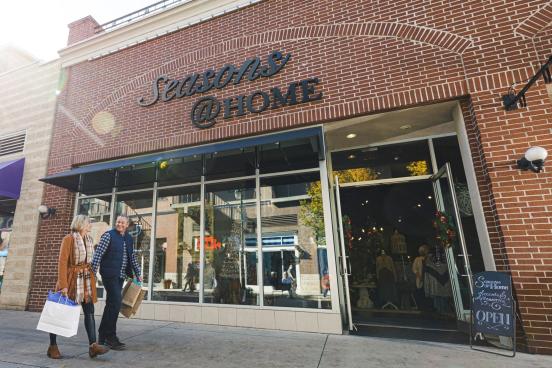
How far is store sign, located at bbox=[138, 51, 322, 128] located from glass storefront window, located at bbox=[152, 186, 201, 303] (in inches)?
69.2

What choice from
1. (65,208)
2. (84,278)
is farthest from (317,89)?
(65,208)

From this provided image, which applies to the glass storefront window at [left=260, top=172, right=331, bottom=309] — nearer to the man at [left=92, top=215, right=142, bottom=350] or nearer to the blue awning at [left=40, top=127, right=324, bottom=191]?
the blue awning at [left=40, top=127, right=324, bottom=191]

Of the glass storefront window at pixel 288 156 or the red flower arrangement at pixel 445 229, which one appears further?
the glass storefront window at pixel 288 156

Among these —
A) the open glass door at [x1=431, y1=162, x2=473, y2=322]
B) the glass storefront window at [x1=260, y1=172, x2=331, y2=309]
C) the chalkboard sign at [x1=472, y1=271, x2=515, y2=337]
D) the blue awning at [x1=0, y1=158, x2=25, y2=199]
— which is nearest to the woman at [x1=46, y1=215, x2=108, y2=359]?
the glass storefront window at [x1=260, y1=172, x2=331, y2=309]

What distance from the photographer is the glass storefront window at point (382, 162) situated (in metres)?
6.32

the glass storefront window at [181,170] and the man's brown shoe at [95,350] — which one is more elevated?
the glass storefront window at [181,170]

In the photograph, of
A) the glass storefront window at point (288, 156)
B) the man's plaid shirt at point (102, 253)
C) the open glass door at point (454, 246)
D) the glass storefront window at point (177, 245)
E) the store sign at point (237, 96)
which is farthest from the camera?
the glass storefront window at point (177, 245)

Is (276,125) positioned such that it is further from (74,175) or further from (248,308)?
(74,175)

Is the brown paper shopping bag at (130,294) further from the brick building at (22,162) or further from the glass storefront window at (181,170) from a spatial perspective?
the brick building at (22,162)

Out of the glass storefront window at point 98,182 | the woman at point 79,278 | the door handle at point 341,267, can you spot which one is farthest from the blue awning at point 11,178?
the door handle at point 341,267

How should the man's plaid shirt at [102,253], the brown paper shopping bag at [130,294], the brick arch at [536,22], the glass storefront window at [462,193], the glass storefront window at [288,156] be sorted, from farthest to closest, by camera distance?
the glass storefront window at [288,156], the glass storefront window at [462,193], the brick arch at [536,22], the brown paper shopping bag at [130,294], the man's plaid shirt at [102,253]

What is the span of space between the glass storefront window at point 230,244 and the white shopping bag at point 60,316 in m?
2.66

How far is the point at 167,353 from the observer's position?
3.91 meters

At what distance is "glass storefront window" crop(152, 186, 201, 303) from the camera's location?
20.3ft
